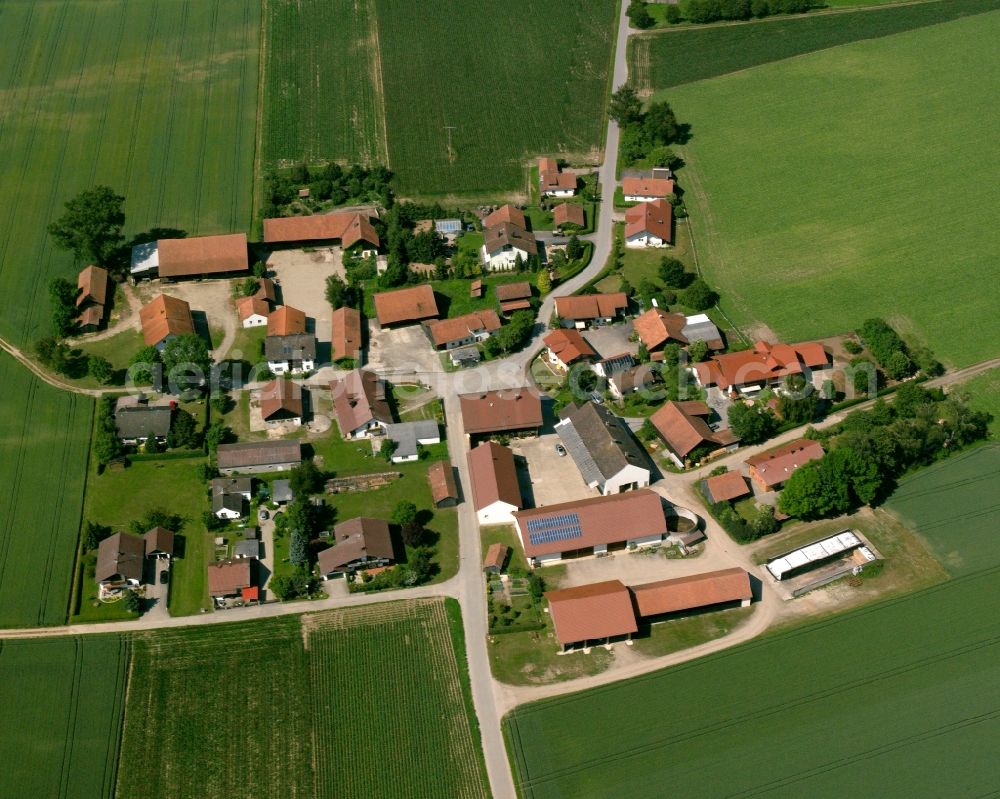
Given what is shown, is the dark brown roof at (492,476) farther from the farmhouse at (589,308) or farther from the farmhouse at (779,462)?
the farmhouse at (779,462)

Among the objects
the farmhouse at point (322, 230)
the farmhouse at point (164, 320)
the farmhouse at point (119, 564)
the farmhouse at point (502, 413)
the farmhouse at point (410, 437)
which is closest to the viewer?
the farmhouse at point (119, 564)

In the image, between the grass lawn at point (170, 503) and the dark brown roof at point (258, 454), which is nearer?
the grass lawn at point (170, 503)

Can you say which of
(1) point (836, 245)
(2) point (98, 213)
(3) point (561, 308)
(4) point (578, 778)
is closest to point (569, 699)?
(4) point (578, 778)

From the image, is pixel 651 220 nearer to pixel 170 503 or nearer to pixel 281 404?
pixel 281 404

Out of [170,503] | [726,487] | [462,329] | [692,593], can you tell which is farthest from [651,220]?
[170,503]

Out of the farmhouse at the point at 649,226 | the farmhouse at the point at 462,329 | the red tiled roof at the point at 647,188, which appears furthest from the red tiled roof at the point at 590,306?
the red tiled roof at the point at 647,188

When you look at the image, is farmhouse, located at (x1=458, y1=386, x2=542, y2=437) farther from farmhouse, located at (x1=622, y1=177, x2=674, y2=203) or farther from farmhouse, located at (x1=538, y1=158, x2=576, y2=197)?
farmhouse, located at (x1=622, y1=177, x2=674, y2=203)
